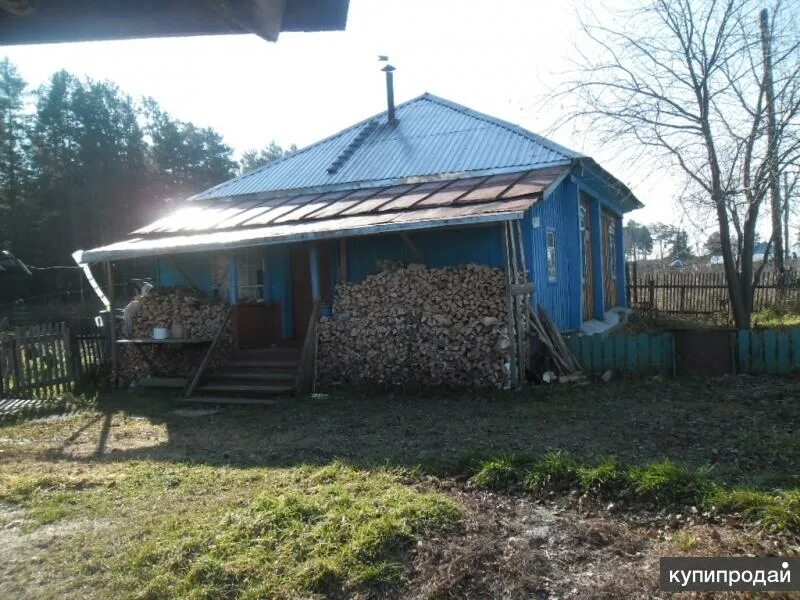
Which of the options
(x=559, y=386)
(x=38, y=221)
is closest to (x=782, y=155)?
(x=559, y=386)

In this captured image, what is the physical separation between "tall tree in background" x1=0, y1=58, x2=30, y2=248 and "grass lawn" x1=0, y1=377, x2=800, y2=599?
3293cm

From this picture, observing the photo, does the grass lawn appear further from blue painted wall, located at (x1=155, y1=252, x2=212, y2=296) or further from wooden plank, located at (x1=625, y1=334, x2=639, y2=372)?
blue painted wall, located at (x1=155, y1=252, x2=212, y2=296)

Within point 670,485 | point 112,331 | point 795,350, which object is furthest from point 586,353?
point 112,331

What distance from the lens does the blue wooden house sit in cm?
980

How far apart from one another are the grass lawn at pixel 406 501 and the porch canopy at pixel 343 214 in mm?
2829

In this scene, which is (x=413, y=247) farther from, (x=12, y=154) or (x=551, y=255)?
(x=12, y=154)

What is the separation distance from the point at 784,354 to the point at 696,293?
34.4 ft

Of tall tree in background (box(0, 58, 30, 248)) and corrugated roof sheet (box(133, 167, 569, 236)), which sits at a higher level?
tall tree in background (box(0, 58, 30, 248))

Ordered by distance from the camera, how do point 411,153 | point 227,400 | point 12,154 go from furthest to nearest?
1. point 12,154
2. point 411,153
3. point 227,400

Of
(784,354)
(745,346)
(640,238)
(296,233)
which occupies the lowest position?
(784,354)

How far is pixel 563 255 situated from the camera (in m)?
12.3

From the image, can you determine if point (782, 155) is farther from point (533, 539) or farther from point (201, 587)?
point (201, 587)

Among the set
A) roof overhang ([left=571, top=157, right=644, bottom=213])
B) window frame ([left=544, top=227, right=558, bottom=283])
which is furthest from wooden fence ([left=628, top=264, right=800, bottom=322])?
window frame ([left=544, top=227, right=558, bottom=283])

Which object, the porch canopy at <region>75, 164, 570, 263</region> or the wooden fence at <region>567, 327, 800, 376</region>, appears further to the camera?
the wooden fence at <region>567, 327, 800, 376</region>
